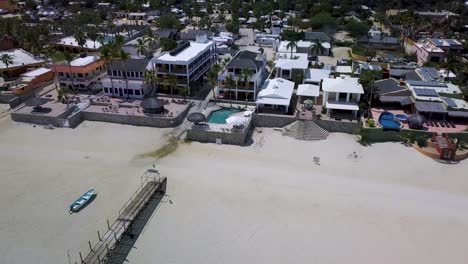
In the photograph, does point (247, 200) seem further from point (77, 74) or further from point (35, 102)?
point (77, 74)

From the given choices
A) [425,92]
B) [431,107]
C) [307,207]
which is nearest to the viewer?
[307,207]

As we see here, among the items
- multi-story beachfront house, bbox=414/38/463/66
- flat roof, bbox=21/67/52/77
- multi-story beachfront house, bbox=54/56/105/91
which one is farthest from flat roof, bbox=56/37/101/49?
multi-story beachfront house, bbox=414/38/463/66

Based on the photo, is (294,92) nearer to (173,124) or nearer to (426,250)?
(173,124)

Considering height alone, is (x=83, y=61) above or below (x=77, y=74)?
above

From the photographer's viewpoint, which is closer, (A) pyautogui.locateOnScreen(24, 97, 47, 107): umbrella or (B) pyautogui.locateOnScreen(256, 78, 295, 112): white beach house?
(B) pyautogui.locateOnScreen(256, 78, 295, 112): white beach house

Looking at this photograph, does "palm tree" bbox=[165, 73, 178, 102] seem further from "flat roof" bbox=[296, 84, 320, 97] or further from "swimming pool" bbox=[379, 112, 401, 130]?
"swimming pool" bbox=[379, 112, 401, 130]

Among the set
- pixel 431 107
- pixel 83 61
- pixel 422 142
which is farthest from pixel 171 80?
pixel 431 107
